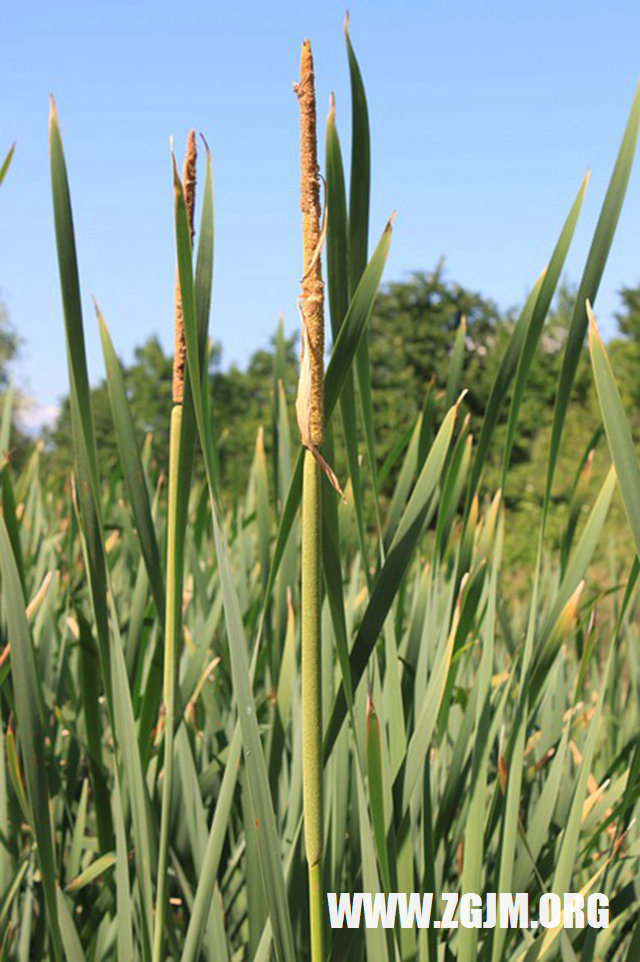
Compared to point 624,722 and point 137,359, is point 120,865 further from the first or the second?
point 137,359

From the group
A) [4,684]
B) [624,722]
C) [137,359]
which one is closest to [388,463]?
[4,684]

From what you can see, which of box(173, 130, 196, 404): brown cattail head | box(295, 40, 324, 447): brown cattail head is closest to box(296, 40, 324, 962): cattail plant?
box(295, 40, 324, 447): brown cattail head

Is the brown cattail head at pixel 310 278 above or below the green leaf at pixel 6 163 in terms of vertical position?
below

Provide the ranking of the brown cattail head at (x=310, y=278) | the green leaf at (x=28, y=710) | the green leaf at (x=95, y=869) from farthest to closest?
the green leaf at (x=95, y=869)
the green leaf at (x=28, y=710)
the brown cattail head at (x=310, y=278)

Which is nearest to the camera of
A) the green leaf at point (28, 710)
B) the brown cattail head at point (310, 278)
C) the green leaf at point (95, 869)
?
the brown cattail head at point (310, 278)

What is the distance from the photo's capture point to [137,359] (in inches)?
762

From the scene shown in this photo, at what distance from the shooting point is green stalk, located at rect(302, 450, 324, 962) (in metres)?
0.50

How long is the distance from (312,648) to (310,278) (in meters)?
0.21

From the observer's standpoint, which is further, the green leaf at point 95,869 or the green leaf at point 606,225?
the green leaf at point 95,869

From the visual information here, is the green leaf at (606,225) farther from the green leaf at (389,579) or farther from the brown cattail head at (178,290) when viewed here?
the brown cattail head at (178,290)

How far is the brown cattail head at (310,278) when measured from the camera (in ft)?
1.62

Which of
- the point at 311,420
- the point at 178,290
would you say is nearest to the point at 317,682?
the point at 311,420

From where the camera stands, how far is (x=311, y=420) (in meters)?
0.51

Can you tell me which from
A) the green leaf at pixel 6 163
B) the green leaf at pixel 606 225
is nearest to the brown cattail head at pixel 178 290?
the green leaf at pixel 6 163
